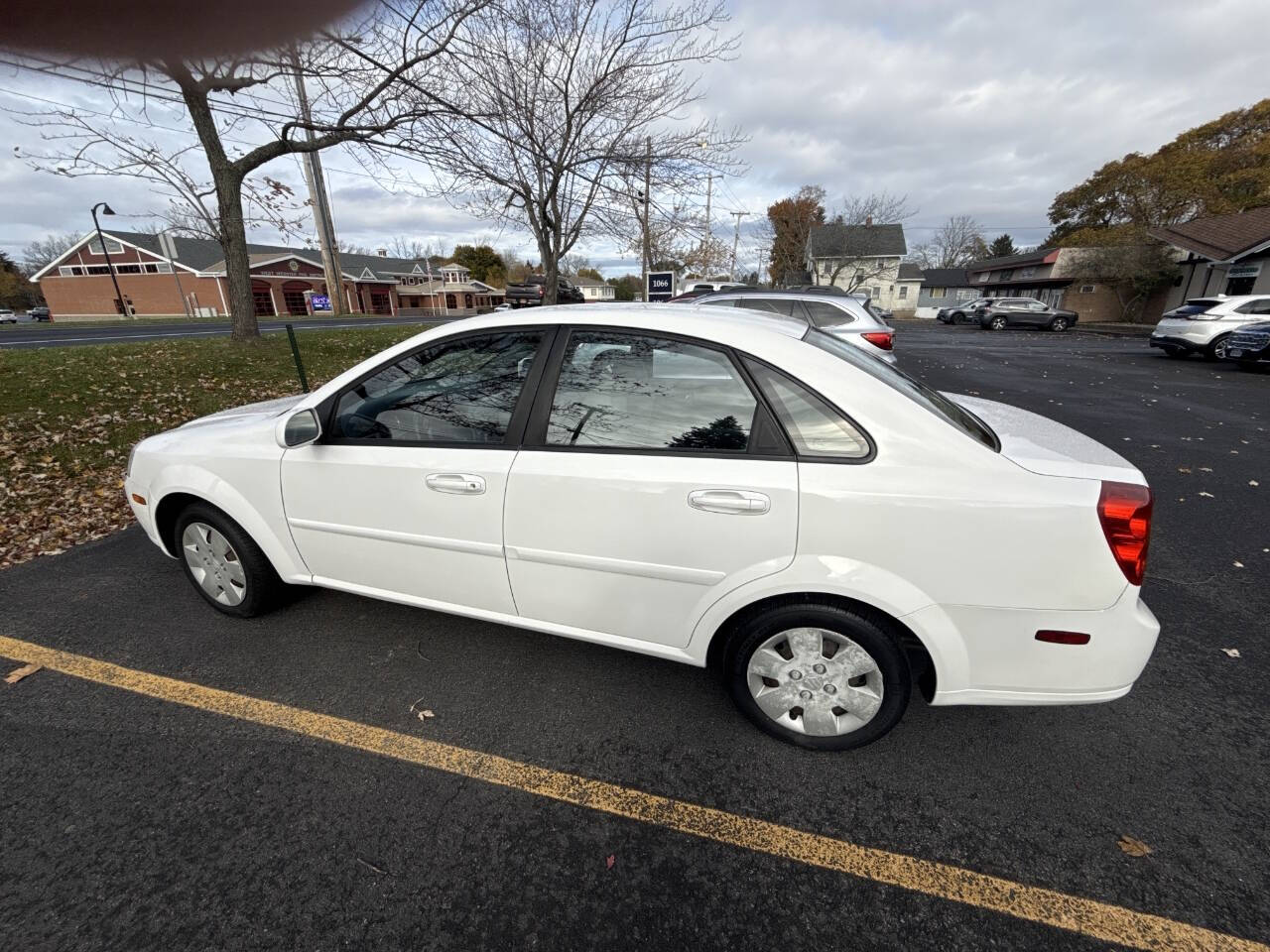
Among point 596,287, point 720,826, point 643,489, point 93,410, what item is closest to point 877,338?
point 643,489

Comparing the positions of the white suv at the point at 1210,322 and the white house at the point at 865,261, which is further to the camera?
the white house at the point at 865,261

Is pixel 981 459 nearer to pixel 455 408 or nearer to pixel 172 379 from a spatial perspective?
pixel 455 408

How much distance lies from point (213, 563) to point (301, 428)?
3.71ft

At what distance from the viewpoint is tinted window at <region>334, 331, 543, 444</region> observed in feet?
7.57

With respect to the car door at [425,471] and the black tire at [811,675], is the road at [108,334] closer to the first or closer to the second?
the car door at [425,471]

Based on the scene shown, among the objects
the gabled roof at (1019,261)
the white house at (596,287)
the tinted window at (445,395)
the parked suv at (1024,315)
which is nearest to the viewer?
the tinted window at (445,395)

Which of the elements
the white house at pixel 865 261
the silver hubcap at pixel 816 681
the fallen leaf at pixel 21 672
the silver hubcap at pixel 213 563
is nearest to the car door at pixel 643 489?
the silver hubcap at pixel 816 681

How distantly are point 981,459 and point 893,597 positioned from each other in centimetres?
53

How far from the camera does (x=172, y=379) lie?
318 inches

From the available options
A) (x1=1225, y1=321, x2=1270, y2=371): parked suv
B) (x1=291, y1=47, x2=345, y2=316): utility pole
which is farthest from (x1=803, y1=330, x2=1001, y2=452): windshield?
(x1=291, y1=47, x2=345, y2=316): utility pole

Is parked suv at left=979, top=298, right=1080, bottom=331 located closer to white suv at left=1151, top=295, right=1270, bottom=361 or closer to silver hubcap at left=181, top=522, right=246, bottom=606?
white suv at left=1151, top=295, right=1270, bottom=361

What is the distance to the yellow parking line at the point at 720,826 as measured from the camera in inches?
60.8

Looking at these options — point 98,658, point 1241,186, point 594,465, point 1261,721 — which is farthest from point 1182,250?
point 98,658

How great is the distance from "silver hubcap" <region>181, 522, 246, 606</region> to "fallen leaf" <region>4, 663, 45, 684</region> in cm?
69
